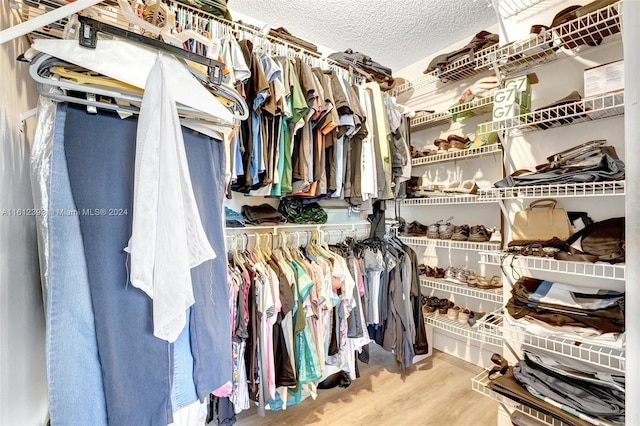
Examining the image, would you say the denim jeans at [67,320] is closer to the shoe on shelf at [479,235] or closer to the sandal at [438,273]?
the shoe on shelf at [479,235]

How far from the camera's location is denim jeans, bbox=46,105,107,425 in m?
0.51

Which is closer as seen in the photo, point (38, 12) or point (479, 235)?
point (38, 12)

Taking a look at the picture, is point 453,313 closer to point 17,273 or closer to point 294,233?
point 294,233

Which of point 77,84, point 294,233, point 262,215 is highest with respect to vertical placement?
point 77,84

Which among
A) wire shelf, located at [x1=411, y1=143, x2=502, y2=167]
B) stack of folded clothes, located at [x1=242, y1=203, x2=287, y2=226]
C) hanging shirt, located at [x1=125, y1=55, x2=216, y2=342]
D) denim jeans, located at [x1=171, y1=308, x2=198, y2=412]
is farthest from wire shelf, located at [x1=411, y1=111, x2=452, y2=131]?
denim jeans, located at [x1=171, y1=308, x2=198, y2=412]

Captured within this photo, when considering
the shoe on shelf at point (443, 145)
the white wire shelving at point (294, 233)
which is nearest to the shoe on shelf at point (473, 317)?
the white wire shelving at point (294, 233)

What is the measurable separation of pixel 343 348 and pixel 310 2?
230 centimetres

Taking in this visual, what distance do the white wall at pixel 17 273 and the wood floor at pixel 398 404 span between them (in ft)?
4.33

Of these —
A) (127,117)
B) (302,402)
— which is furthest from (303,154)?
(302,402)

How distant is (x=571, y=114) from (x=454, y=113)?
85 centimetres

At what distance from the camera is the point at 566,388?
123 centimetres

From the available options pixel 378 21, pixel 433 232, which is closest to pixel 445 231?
pixel 433 232

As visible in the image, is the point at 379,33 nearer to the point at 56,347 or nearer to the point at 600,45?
the point at 600,45

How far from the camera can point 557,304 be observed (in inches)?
50.7
